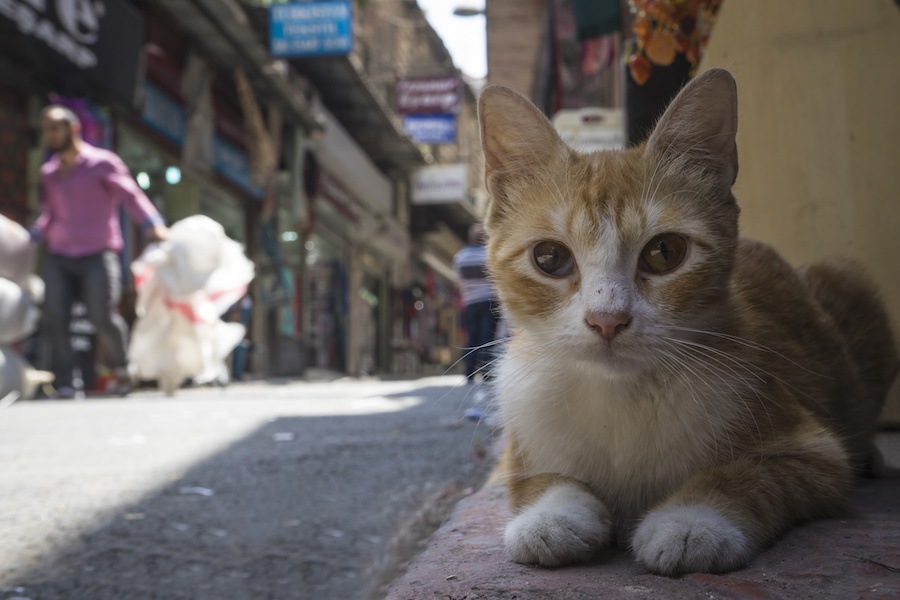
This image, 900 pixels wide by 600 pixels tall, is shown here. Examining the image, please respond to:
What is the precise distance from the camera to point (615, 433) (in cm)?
161

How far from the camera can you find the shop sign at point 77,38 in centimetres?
797

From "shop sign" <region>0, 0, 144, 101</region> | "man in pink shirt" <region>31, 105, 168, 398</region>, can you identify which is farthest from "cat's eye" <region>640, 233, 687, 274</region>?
"shop sign" <region>0, 0, 144, 101</region>

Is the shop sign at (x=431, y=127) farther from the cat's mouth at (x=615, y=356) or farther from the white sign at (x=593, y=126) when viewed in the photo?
the cat's mouth at (x=615, y=356)

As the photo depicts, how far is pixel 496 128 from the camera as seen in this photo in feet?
6.28

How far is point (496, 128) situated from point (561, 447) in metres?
0.73

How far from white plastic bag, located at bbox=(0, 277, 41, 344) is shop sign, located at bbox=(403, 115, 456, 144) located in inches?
551

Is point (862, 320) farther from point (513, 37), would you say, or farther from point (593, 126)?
point (513, 37)

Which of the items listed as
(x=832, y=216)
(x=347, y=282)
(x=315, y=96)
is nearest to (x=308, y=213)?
(x=315, y=96)

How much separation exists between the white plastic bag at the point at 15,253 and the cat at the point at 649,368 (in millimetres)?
5587

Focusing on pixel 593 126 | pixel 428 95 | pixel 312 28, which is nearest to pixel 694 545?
pixel 593 126

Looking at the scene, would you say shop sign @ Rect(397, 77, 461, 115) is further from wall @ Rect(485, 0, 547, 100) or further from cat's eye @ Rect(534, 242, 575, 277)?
cat's eye @ Rect(534, 242, 575, 277)

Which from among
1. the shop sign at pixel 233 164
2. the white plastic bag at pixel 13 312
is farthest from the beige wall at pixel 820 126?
the shop sign at pixel 233 164

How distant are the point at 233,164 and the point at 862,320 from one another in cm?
1278

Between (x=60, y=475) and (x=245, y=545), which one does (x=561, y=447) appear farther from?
(x=60, y=475)
